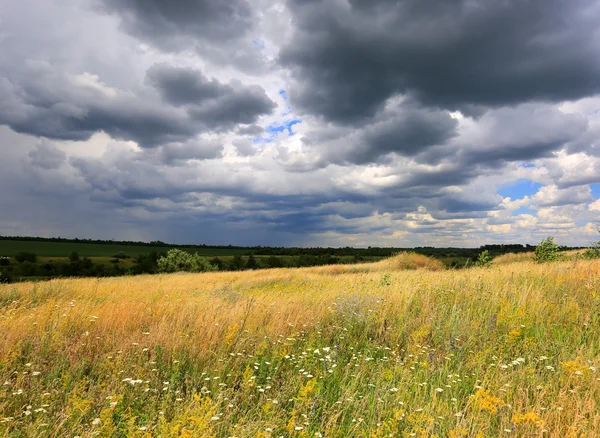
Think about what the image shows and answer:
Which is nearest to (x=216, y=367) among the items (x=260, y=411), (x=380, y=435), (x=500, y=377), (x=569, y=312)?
(x=260, y=411)

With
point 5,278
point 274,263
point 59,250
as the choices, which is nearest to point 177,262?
point 274,263

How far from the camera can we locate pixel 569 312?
23.8ft

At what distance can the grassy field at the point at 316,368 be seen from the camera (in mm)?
3570

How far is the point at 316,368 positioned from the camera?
500cm

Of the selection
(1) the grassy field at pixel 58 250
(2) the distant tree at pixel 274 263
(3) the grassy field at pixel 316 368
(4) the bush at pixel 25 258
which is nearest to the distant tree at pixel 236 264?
(2) the distant tree at pixel 274 263

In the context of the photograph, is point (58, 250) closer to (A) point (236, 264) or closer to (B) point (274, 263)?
(A) point (236, 264)

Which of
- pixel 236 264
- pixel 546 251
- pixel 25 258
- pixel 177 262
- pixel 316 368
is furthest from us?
pixel 25 258

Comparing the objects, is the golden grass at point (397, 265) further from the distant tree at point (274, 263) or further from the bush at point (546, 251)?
the distant tree at point (274, 263)

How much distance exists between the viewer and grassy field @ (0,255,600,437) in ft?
11.7

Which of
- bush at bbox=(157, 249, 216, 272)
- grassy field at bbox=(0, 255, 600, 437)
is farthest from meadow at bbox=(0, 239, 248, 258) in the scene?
grassy field at bbox=(0, 255, 600, 437)

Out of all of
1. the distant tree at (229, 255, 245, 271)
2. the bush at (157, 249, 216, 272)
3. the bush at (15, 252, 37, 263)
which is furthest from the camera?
the bush at (15, 252, 37, 263)

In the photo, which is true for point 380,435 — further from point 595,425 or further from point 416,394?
point 595,425

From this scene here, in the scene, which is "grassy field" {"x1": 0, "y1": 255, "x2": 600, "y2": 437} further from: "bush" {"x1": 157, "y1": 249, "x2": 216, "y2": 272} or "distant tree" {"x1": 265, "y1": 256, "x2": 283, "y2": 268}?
"distant tree" {"x1": 265, "y1": 256, "x2": 283, "y2": 268}

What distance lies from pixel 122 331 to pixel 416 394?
5.03 meters
